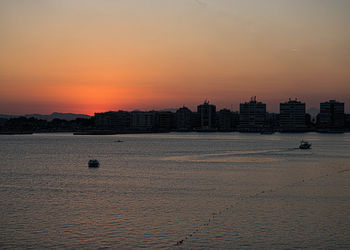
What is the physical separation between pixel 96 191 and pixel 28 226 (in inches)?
495

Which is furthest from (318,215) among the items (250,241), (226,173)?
(226,173)

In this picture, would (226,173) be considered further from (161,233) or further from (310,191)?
(161,233)

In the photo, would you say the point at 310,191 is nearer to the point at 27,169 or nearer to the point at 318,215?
the point at 318,215

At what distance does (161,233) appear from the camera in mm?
22906

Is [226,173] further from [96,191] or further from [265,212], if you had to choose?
[265,212]

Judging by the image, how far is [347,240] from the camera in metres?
21.4

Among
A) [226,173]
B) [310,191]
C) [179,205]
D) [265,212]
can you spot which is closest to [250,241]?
[265,212]

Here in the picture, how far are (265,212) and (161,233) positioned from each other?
26.7 ft

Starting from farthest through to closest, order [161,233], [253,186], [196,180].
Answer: [196,180] < [253,186] < [161,233]

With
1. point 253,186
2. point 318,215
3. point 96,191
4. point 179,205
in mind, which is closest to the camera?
point 318,215

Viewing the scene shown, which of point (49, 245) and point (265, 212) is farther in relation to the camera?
point (265, 212)

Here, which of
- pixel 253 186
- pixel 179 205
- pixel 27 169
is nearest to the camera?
pixel 179 205

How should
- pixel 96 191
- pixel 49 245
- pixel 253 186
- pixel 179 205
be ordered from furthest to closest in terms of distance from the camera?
pixel 253 186 < pixel 96 191 < pixel 179 205 < pixel 49 245

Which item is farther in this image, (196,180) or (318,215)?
(196,180)
